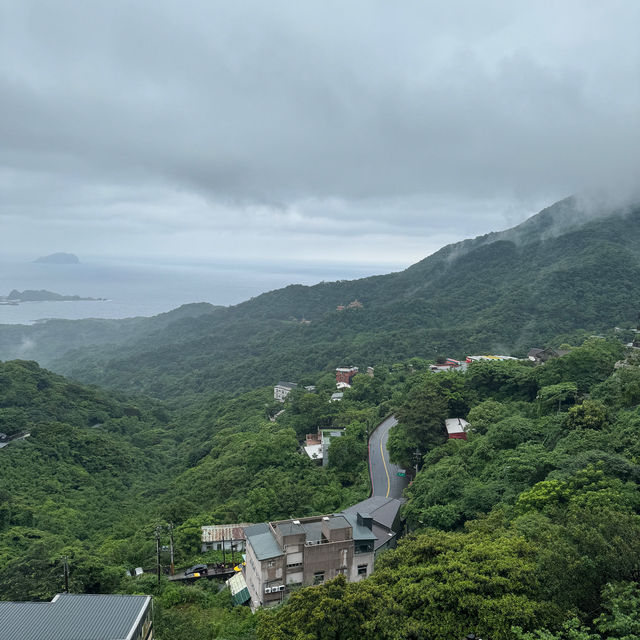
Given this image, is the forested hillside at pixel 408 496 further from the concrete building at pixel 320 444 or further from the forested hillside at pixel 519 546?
the concrete building at pixel 320 444

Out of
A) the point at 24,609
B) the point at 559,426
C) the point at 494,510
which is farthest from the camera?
the point at 559,426

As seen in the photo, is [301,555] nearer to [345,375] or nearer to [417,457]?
[417,457]

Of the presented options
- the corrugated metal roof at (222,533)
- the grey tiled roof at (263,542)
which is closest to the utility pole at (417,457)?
the corrugated metal roof at (222,533)

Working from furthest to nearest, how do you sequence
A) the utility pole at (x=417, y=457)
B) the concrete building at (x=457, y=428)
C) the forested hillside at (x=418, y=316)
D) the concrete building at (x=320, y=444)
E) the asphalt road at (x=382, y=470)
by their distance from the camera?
the forested hillside at (x=418, y=316), the concrete building at (x=320, y=444), the concrete building at (x=457, y=428), the utility pole at (x=417, y=457), the asphalt road at (x=382, y=470)

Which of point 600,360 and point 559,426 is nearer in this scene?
point 559,426

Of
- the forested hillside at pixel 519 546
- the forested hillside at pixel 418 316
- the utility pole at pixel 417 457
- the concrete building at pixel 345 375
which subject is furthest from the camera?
the forested hillside at pixel 418 316

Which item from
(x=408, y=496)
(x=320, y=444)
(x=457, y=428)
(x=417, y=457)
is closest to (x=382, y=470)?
(x=417, y=457)

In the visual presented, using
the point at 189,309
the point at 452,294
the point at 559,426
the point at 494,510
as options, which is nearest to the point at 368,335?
the point at 452,294

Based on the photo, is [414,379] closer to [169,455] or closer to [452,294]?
[169,455]

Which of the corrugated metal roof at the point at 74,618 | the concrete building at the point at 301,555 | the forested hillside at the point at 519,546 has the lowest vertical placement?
the concrete building at the point at 301,555
